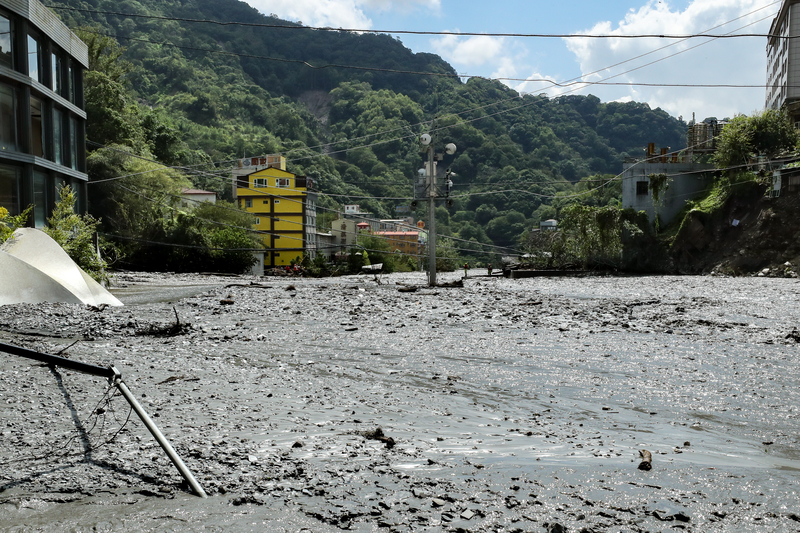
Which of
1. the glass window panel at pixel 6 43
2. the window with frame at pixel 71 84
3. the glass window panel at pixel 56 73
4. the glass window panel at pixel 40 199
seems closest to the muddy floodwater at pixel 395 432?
the glass window panel at pixel 40 199

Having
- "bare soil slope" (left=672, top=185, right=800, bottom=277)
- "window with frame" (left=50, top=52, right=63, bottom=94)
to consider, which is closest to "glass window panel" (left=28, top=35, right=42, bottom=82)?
"window with frame" (left=50, top=52, right=63, bottom=94)

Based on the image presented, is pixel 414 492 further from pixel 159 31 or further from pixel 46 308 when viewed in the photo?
pixel 159 31

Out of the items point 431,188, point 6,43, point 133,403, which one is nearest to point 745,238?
point 431,188

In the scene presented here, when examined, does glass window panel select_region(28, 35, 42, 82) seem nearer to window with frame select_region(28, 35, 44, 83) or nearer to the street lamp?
window with frame select_region(28, 35, 44, 83)

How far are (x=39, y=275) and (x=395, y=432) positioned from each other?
10.9 metres

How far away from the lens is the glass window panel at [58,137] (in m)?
27.2

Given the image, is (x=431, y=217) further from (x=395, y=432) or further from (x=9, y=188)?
(x=395, y=432)

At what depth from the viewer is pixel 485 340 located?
39.8 feet

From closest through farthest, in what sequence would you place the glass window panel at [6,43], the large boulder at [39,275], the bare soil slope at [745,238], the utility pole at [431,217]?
the large boulder at [39,275] → the glass window panel at [6,43] → the utility pole at [431,217] → the bare soil slope at [745,238]

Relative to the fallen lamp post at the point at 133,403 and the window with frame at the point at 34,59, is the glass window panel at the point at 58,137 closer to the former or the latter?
the window with frame at the point at 34,59

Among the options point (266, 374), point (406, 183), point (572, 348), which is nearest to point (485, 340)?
point (572, 348)

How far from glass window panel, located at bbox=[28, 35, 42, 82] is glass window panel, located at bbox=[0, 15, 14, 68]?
34.4 inches

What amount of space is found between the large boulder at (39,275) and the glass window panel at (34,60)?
1332 centimetres

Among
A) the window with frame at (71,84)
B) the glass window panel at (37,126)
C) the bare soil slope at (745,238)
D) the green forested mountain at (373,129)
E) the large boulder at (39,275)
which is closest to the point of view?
the large boulder at (39,275)
